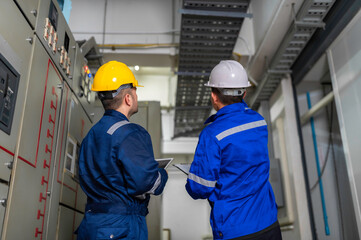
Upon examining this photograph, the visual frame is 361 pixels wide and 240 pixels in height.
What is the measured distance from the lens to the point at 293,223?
10.9 feet

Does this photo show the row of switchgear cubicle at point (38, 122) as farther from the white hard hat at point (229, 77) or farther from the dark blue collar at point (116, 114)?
the white hard hat at point (229, 77)

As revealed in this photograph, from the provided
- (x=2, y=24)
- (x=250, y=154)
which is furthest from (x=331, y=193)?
(x=2, y=24)

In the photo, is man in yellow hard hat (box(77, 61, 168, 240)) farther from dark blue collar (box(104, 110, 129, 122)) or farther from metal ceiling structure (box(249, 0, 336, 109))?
metal ceiling structure (box(249, 0, 336, 109))

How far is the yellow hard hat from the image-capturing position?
168 cm

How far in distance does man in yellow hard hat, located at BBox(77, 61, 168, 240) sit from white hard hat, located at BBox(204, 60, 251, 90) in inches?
19.6

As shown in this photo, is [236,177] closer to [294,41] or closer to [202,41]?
[294,41]

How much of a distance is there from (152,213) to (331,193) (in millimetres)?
1876

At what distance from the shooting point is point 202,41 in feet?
10.4

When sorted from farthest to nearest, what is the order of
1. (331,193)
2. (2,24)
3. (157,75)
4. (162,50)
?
(157,75), (162,50), (331,193), (2,24)

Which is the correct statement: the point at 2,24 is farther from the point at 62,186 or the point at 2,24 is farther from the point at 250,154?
the point at 250,154

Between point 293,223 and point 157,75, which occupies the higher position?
point 157,75

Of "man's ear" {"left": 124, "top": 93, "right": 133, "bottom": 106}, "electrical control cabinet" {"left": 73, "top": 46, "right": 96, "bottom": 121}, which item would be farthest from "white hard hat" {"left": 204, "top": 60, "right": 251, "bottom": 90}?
"electrical control cabinet" {"left": 73, "top": 46, "right": 96, "bottom": 121}

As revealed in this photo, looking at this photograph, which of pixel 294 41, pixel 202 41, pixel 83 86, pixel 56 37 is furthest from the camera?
pixel 202 41

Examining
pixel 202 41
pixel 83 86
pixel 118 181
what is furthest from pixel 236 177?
pixel 202 41
